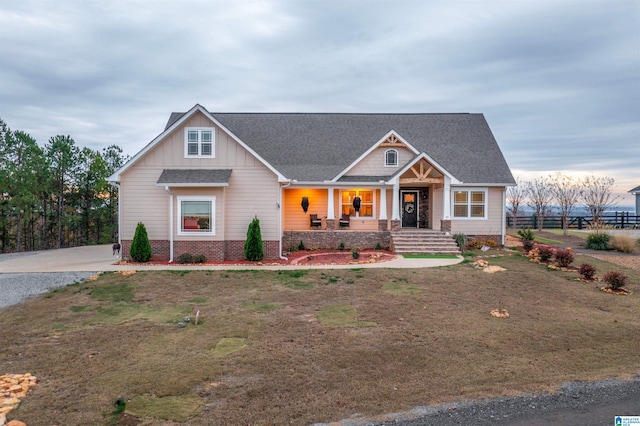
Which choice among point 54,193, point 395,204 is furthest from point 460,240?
point 54,193

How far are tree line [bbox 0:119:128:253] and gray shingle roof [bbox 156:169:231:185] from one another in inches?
293

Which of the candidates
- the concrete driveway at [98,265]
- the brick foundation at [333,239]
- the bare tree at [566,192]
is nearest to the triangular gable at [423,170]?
the brick foundation at [333,239]

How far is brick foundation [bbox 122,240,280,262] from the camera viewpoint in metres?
15.7

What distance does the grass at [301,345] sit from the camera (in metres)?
4.92

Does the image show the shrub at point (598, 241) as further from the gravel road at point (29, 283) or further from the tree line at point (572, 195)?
the gravel road at point (29, 283)

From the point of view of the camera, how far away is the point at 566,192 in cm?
3152

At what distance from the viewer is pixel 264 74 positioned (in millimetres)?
27516

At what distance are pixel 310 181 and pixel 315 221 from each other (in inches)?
88.3

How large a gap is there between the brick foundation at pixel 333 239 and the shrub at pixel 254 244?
3618 mm

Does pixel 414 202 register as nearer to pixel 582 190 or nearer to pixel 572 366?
pixel 572 366

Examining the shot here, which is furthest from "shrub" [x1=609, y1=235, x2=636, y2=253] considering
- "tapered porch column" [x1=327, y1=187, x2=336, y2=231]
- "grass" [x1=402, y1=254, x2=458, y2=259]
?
"tapered porch column" [x1=327, y1=187, x2=336, y2=231]

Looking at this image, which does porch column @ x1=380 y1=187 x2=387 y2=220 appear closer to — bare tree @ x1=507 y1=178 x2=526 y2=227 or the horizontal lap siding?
the horizontal lap siding

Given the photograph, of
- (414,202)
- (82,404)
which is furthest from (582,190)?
(82,404)

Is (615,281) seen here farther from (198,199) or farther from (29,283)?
(29,283)
